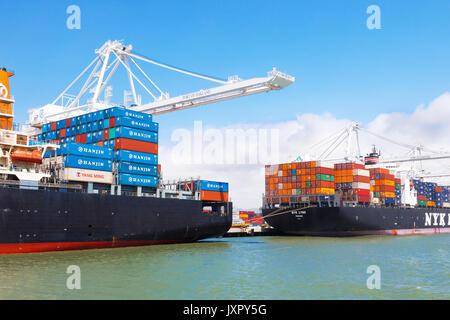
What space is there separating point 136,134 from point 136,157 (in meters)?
2.12

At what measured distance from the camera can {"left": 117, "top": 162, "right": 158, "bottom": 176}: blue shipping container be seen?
36812mm

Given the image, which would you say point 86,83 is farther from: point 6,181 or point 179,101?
point 6,181

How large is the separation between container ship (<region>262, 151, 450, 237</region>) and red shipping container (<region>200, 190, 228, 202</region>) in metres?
16.5

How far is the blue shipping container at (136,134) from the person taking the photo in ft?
123

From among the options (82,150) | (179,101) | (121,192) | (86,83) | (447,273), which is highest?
(86,83)

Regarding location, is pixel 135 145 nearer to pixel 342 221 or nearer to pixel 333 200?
pixel 342 221

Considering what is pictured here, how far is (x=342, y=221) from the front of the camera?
5684cm

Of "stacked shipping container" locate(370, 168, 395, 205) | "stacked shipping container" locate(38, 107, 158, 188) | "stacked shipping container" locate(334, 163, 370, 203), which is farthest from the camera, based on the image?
"stacked shipping container" locate(370, 168, 395, 205)

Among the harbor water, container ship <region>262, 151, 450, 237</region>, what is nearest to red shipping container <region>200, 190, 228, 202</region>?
the harbor water

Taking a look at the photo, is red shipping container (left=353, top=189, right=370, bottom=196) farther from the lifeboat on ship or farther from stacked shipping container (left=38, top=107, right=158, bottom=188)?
the lifeboat on ship

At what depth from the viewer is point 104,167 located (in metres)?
36.0

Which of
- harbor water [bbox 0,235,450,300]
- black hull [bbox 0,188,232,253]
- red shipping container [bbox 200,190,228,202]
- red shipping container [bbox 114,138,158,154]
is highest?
red shipping container [bbox 114,138,158,154]
